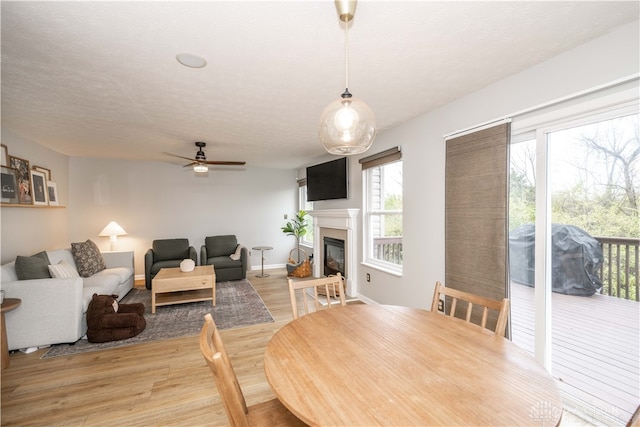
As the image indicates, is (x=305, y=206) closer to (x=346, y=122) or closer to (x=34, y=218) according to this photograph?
Result: (x=34, y=218)

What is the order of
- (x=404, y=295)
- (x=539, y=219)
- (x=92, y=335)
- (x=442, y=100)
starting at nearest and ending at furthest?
(x=539, y=219) < (x=442, y=100) < (x=92, y=335) < (x=404, y=295)

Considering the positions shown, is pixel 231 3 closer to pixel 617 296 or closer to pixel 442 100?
pixel 442 100

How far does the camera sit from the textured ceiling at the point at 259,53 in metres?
1.43

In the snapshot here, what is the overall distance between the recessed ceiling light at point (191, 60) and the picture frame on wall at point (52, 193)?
4082 mm

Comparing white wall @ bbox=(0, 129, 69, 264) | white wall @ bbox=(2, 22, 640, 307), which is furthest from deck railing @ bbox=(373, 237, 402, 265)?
white wall @ bbox=(0, 129, 69, 264)

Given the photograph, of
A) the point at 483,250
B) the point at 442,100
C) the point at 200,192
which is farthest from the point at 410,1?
the point at 200,192

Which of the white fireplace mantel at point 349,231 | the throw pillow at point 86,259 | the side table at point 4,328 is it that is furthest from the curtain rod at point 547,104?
the throw pillow at point 86,259

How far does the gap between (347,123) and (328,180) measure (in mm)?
3636

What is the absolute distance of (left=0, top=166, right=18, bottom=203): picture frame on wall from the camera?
3.22 m

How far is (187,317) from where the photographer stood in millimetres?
3602

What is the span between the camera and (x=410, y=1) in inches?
53.7

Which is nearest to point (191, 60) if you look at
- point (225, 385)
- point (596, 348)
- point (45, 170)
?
point (225, 385)

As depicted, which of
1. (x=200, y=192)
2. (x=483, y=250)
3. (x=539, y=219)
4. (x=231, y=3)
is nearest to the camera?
(x=231, y=3)

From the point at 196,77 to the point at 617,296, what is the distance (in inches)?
126
